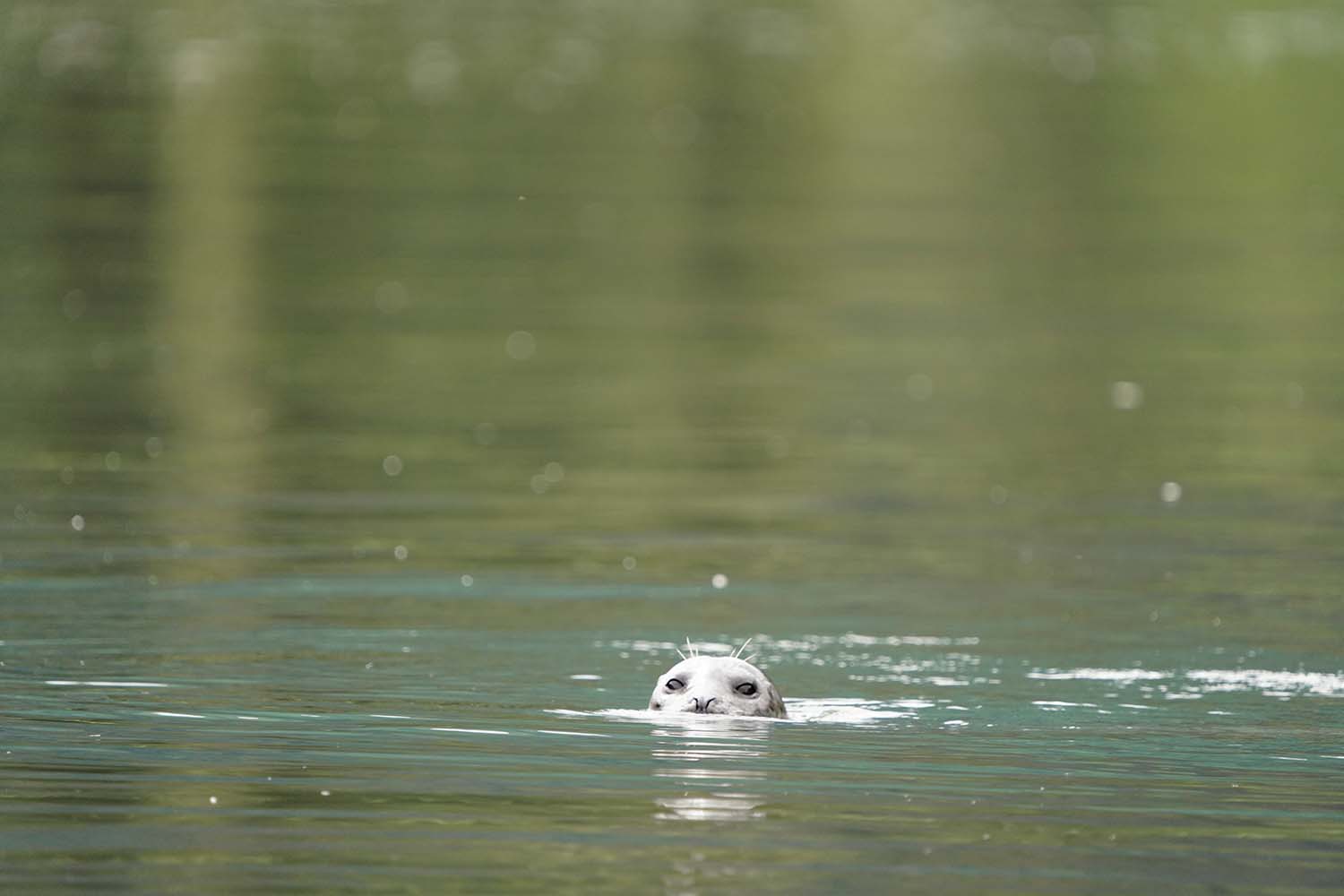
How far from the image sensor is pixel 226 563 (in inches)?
686

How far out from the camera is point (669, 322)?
30156 mm

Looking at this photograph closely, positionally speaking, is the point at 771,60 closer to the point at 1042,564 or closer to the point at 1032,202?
the point at 1032,202

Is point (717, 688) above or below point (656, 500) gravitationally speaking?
below

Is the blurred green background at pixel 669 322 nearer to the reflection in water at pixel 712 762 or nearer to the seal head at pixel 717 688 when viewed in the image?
the seal head at pixel 717 688

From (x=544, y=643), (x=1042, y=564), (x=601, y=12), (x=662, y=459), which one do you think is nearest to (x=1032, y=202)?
(x=662, y=459)

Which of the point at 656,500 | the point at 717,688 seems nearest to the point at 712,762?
the point at 717,688

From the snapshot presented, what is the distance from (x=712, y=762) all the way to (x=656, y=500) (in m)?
8.34

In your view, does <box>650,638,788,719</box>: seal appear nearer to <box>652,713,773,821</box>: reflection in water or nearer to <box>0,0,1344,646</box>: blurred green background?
<box>652,713,773,821</box>: reflection in water

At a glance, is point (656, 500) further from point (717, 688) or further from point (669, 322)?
point (669, 322)

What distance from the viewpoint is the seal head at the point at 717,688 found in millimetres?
13016

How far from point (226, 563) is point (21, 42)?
42665mm

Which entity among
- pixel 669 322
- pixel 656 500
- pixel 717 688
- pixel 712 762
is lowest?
pixel 712 762

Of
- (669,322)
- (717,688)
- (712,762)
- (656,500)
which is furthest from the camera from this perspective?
(669,322)

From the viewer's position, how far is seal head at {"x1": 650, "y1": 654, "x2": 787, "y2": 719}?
13.0 m
